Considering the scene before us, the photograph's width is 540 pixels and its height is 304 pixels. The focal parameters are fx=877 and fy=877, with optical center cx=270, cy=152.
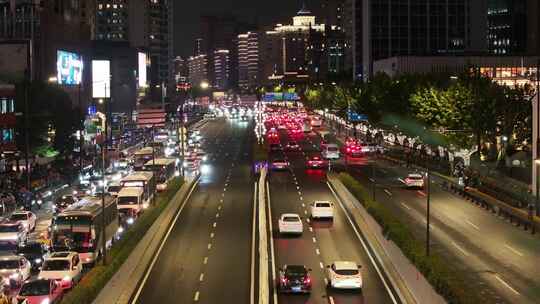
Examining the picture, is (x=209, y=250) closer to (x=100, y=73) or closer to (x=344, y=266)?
(x=344, y=266)

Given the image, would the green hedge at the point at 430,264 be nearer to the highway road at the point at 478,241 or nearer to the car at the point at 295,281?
the highway road at the point at 478,241

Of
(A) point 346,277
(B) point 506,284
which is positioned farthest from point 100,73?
(B) point 506,284

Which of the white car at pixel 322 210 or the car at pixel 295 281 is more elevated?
the white car at pixel 322 210

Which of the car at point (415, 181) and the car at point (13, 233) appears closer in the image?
the car at point (13, 233)

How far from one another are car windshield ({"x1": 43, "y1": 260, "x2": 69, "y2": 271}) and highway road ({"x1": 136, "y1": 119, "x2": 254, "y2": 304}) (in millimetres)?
3525

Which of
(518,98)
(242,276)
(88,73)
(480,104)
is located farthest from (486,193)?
(88,73)

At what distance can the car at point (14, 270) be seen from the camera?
3849 centimetres

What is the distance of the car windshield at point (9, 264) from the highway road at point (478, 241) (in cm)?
2046

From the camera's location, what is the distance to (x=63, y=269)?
3825cm

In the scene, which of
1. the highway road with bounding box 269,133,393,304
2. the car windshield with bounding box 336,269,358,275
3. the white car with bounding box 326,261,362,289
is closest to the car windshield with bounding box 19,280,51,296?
the highway road with bounding box 269,133,393,304

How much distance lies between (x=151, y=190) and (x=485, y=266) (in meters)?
30.9

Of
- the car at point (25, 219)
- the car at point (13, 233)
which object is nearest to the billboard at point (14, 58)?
the car at point (25, 219)

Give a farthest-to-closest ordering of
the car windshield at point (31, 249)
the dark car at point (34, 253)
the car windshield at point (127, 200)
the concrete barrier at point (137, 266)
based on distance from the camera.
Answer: the car windshield at point (127, 200) < the car windshield at point (31, 249) < the dark car at point (34, 253) < the concrete barrier at point (137, 266)

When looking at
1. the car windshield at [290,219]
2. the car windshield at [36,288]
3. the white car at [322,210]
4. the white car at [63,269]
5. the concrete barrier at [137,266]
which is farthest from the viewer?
the white car at [322,210]
